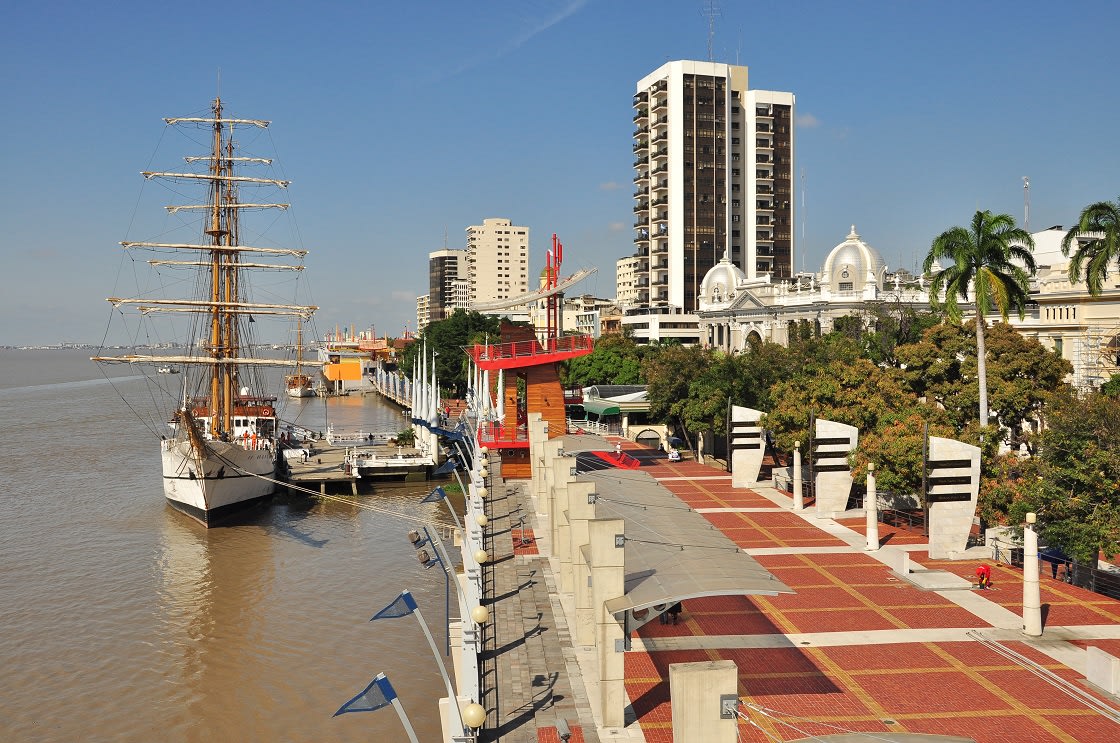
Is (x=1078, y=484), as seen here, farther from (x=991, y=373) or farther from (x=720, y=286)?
(x=720, y=286)

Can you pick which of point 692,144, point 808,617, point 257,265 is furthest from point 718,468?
point 692,144

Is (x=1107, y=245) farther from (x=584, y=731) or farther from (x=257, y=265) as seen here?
(x=257, y=265)

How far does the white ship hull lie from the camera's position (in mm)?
47781

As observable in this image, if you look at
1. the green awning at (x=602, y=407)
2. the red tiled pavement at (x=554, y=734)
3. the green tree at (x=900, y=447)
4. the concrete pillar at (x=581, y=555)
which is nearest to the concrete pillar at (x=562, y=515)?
the concrete pillar at (x=581, y=555)

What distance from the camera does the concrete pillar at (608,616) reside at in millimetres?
17500

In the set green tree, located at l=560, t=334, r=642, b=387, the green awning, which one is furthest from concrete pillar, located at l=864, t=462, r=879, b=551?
green tree, located at l=560, t=334, r=642, b=387

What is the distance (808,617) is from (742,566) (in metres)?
6.22

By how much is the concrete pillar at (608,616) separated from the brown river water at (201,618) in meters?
6.93

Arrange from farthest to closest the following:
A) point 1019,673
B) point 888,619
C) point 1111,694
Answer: point 888,619 < point 1019,673 < point 1111,694

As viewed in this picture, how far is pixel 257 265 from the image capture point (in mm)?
70250

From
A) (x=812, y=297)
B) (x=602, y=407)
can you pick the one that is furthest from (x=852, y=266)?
(x=602, y=407)

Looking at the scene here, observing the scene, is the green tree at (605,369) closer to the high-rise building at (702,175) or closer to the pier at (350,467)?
the pier at (350,467)

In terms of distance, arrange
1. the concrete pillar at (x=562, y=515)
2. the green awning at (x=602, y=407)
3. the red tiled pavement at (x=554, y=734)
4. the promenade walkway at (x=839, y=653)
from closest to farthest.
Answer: the red tiled pavement at (x=554, y=734) → the promenade walkway at (x=839, y=653) → the concrete pillar at (x=562, y=515) → the green awning at (x=602, y=407)

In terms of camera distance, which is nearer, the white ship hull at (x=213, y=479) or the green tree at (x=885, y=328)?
the white ship hull at (x=213, y=479)
